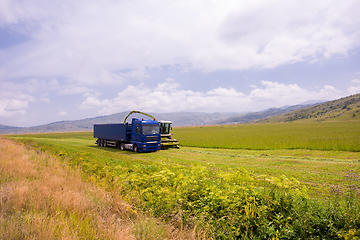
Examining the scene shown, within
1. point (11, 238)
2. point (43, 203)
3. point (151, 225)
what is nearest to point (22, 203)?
point (43, 203)

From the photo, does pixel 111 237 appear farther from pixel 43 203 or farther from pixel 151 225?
pixel 43 203

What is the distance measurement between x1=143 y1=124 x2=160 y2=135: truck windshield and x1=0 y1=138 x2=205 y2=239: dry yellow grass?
46.6 ft

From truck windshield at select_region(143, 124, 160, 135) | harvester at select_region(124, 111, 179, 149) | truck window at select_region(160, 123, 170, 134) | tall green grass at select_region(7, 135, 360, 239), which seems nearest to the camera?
tall green grass at select_region(7, 135, 360, 239)

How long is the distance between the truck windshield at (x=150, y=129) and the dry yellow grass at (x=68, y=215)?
46.6 ft

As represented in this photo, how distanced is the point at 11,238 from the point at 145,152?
58.6 ft

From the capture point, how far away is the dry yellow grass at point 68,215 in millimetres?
3577

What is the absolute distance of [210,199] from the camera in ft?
18.2

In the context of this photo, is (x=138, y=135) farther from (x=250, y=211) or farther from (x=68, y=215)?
(x=250, y=211)

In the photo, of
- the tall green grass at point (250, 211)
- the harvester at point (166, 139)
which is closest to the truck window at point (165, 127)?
the harvester at point (166, 139)

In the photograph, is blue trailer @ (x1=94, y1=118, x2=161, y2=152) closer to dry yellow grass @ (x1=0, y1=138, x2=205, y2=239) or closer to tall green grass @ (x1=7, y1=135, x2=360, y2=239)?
dry yellow grass @ (x1=0, y1=138, x2=205, y2=239)

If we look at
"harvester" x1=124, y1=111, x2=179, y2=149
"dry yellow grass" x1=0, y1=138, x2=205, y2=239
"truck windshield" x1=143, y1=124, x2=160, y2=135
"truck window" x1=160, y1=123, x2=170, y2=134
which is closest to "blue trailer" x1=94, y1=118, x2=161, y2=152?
"truck windshield" x1=143, y1=124, x2=160, y2=135

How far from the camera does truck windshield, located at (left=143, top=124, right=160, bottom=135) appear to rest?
21.4 meters

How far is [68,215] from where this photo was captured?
4688mm

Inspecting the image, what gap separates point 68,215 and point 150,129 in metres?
17.1
